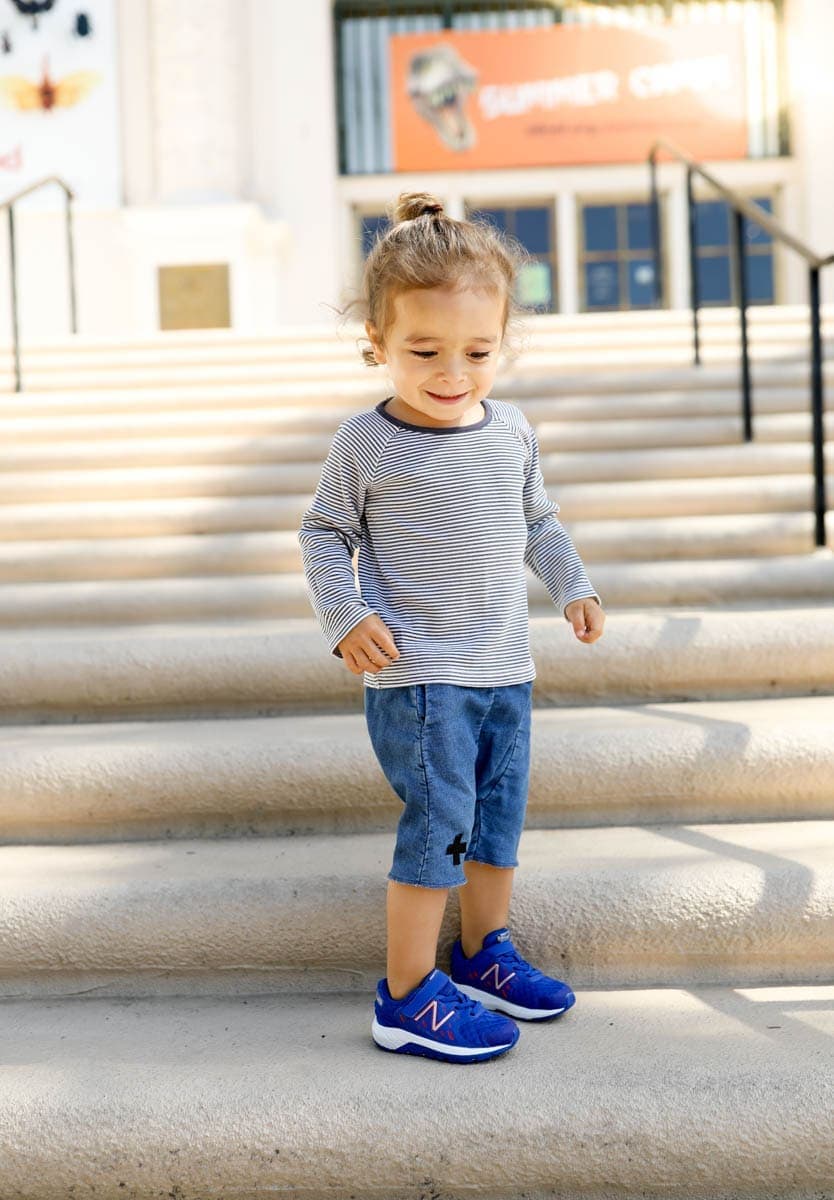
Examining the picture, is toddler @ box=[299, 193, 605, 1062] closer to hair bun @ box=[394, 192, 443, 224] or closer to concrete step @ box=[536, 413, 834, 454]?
hair bun @ box=[394, 192, 443, 224]

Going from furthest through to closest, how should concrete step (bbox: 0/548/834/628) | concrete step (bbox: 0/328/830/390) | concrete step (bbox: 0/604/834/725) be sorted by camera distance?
concrete step (bbox: 0/328/830/390)
concrete step (bbox: 0/548/834/628)
concrete step (bbox: 0/604/834/725)

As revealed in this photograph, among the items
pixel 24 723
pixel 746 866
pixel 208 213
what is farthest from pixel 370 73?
pixel 746 866

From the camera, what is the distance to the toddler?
156 cm

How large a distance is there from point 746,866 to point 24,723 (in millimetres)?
1536

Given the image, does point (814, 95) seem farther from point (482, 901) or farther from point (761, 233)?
point (482, 901)

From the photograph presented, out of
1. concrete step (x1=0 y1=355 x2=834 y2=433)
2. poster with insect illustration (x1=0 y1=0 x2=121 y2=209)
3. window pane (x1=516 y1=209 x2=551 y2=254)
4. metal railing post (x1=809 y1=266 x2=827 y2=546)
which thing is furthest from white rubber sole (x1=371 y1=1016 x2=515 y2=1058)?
window pane (x1=516 y1=209 x2=551 y2=254)

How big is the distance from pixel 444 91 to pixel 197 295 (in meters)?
3.15

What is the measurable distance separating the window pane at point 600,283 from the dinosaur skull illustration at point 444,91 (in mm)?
1658

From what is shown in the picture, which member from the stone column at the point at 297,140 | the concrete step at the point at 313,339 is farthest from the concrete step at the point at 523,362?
the stone column at the point at 297,140

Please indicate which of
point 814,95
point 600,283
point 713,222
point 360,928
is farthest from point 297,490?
point 814,95

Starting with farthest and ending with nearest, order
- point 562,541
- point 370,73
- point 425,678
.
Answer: point 370,73
point 562,541
point 425,678

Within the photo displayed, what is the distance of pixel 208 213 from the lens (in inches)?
406

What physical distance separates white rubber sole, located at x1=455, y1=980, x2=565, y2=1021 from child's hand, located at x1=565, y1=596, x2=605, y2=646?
53 cm

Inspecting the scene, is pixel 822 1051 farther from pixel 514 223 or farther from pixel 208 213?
pixel 514 223
